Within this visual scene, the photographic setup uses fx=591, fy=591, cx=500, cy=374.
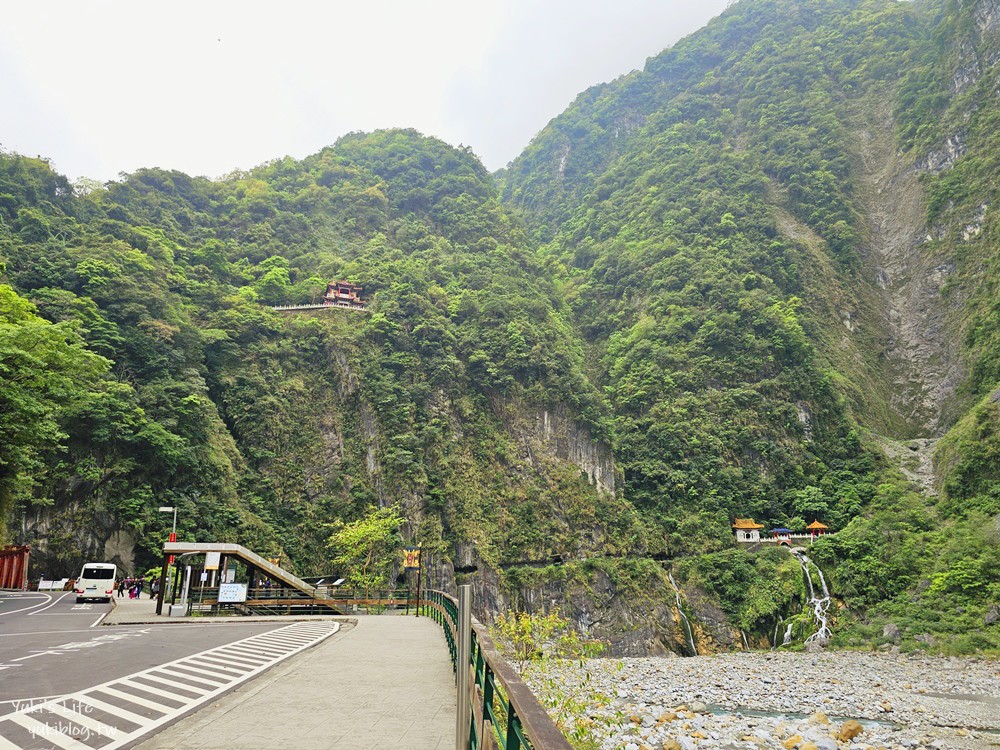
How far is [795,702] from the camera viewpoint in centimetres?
2148

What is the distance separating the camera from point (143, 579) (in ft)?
108

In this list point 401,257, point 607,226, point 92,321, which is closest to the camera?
point 92,321

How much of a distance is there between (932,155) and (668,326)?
4918 centimetres

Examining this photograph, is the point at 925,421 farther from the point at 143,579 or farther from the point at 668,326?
the point at 143,579

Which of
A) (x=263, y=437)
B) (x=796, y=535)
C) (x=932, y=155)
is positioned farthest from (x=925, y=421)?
(x=263, y=437)

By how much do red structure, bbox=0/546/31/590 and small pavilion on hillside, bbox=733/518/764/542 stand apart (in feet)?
162

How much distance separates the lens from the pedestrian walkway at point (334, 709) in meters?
5.74

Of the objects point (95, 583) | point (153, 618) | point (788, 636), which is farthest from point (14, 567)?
point (788, 636)

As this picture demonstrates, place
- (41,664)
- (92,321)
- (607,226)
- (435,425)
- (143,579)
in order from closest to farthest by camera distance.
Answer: (41,664) < (143,579) < (92,321) < (435,425) < (607,226)

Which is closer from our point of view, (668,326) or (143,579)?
(143,579)

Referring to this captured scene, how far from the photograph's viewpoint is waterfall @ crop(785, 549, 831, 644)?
3812 cm

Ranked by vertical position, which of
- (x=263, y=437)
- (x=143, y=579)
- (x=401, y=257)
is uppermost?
(x=401, y=257)

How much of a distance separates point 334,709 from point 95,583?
81.5 ft

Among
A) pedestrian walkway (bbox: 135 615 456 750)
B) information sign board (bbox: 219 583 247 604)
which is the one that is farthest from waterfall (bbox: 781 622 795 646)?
pedestrian walkway (bbox: 135 615 456 750)
